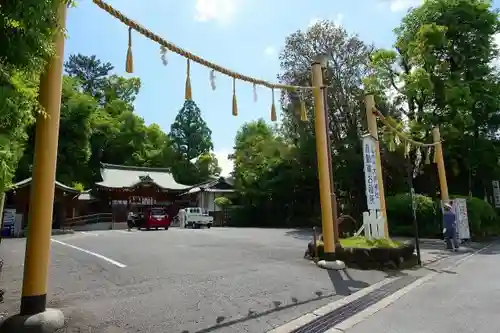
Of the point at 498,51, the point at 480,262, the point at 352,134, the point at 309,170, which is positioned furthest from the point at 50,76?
the point at 498,51

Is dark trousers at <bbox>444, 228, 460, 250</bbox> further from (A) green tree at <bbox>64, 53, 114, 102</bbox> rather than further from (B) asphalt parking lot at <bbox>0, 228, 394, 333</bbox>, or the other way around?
(A) green tree at <bbox>64, 53, 114, 102</bbox>

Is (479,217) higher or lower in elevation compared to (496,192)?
lower

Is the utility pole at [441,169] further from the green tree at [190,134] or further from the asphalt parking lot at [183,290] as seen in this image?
the green tree at [190,134]

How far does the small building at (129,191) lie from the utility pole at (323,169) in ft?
83.4

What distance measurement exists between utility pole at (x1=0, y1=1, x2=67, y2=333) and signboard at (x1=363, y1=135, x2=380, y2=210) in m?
8.44

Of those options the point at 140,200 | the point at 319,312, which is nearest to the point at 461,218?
the point at 319,312

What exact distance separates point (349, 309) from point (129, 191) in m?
29.5

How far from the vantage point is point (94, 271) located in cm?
786

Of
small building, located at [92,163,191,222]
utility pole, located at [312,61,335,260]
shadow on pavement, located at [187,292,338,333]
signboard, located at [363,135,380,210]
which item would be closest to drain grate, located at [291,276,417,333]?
shadow on pavement, located at [187,292,338,333]

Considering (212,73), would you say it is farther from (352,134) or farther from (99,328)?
(352,134)

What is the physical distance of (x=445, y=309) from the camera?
5.49 m

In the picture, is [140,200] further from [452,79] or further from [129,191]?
[452,79]

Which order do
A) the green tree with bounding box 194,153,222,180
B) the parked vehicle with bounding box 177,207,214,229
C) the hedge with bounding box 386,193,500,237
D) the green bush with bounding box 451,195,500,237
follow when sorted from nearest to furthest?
the green bush with bounding box 451,195,500,237 < the hedge with bounding box 386,193,500,237 < the parked vehicle with bounding box 177,207,214,229 < the green tree with bounding box 194,153,222,180

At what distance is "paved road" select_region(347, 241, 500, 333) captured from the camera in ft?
15.1
